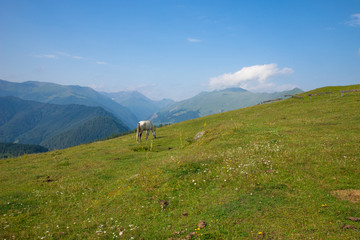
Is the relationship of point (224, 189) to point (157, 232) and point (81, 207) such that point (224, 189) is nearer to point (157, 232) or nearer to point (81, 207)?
point (157, 232)

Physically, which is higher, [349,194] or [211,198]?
[349,194]

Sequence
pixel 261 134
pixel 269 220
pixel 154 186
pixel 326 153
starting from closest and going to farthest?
1. pixel 269 220
2. pixel 154 186
3. pixel 326 153
4. pixel 261 134

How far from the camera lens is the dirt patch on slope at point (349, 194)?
8227mm

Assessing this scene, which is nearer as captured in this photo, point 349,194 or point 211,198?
point 349,194

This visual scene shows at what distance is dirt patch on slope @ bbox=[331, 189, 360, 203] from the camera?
823cm

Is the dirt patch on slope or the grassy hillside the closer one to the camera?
the grassy hillside

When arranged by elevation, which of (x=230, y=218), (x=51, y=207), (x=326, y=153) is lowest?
(x=51, y=207)

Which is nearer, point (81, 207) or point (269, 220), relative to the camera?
point (269, 220)

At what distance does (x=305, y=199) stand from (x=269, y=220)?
7.95ft

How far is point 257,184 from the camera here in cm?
1038

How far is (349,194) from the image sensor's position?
28.2 feet

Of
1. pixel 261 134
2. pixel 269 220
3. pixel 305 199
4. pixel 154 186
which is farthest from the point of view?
pixel 261 134

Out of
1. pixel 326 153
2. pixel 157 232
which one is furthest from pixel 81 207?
pixel 326 153

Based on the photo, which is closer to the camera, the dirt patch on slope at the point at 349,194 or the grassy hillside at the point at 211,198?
the grassy hillside at the point at 211,198
